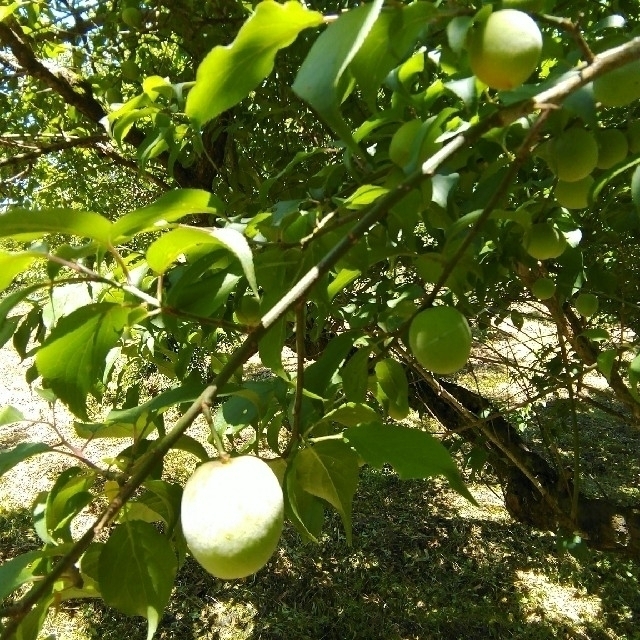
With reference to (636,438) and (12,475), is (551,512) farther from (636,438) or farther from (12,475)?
(12,475)

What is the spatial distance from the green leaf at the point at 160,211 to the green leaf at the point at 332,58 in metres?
0.19

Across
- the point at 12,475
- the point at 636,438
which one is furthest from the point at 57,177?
the point at 636,438

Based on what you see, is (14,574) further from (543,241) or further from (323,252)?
(543,241)

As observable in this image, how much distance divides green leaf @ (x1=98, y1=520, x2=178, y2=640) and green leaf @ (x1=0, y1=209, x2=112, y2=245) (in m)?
0.31

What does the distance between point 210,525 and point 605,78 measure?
2.15 feet

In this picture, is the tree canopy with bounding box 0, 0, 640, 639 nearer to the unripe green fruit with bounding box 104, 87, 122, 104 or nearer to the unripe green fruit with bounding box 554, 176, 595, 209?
the unripe green fruit with bounding box 554, 176, 595, 209

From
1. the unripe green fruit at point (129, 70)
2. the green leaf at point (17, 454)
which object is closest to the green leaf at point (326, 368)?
the green leaf at point (17, 454)

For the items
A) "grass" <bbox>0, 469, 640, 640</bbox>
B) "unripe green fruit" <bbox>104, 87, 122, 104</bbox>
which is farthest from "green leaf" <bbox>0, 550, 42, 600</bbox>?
"grass" <bbox>0, 469, 640, 640</bbox>

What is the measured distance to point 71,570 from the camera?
0.61 meters

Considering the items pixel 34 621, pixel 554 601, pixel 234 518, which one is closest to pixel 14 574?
pixel 34 621

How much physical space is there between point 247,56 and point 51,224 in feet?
0.80

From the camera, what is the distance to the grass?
2.89 meters

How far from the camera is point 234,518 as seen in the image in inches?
19.9

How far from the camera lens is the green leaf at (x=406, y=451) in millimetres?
609
